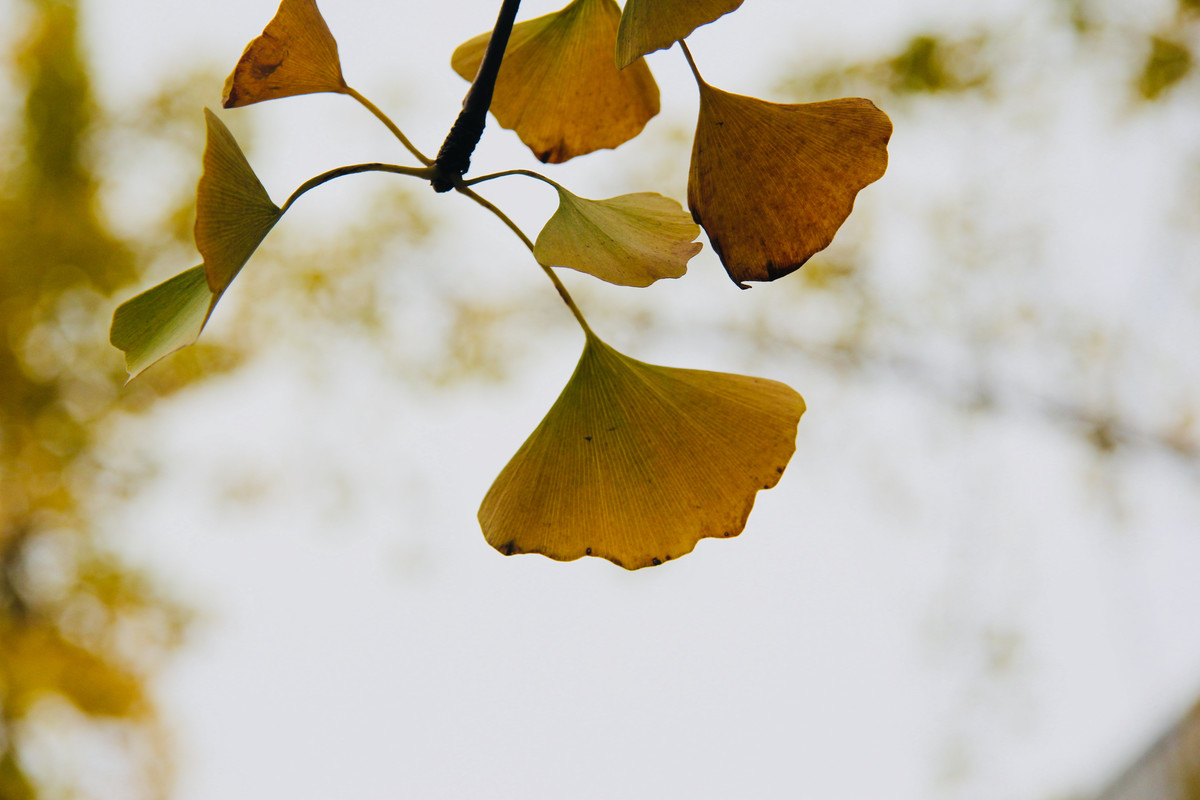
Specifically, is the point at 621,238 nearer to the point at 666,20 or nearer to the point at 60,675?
the point at 666,20

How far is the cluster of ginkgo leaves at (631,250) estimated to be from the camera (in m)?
0.13

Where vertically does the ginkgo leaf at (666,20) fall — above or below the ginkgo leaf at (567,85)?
above

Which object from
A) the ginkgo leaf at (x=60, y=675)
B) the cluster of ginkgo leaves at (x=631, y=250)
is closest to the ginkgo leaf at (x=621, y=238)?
the cluster of ginkgo leaves at (x=631, y=250)

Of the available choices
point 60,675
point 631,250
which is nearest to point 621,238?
point 631,250

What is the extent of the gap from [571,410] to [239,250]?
0.08 meters

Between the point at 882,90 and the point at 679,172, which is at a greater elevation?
the point at 882,90

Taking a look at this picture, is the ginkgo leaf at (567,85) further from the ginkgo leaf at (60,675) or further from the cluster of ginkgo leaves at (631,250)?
the ginkgo leaf at (60,675)

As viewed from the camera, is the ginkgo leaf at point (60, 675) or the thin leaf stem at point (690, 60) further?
the ginkgo leaf at point (60, 675)

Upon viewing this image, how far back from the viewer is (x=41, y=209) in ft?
7.93

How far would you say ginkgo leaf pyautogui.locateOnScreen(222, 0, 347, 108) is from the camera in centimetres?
14

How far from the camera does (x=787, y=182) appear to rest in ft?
0.50

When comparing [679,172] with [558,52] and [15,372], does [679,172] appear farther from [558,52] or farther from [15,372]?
[15,372]

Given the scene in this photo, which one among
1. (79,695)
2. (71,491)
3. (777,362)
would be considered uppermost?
(71,491)

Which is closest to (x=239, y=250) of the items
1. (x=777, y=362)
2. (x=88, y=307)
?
(x=777, y=362)
